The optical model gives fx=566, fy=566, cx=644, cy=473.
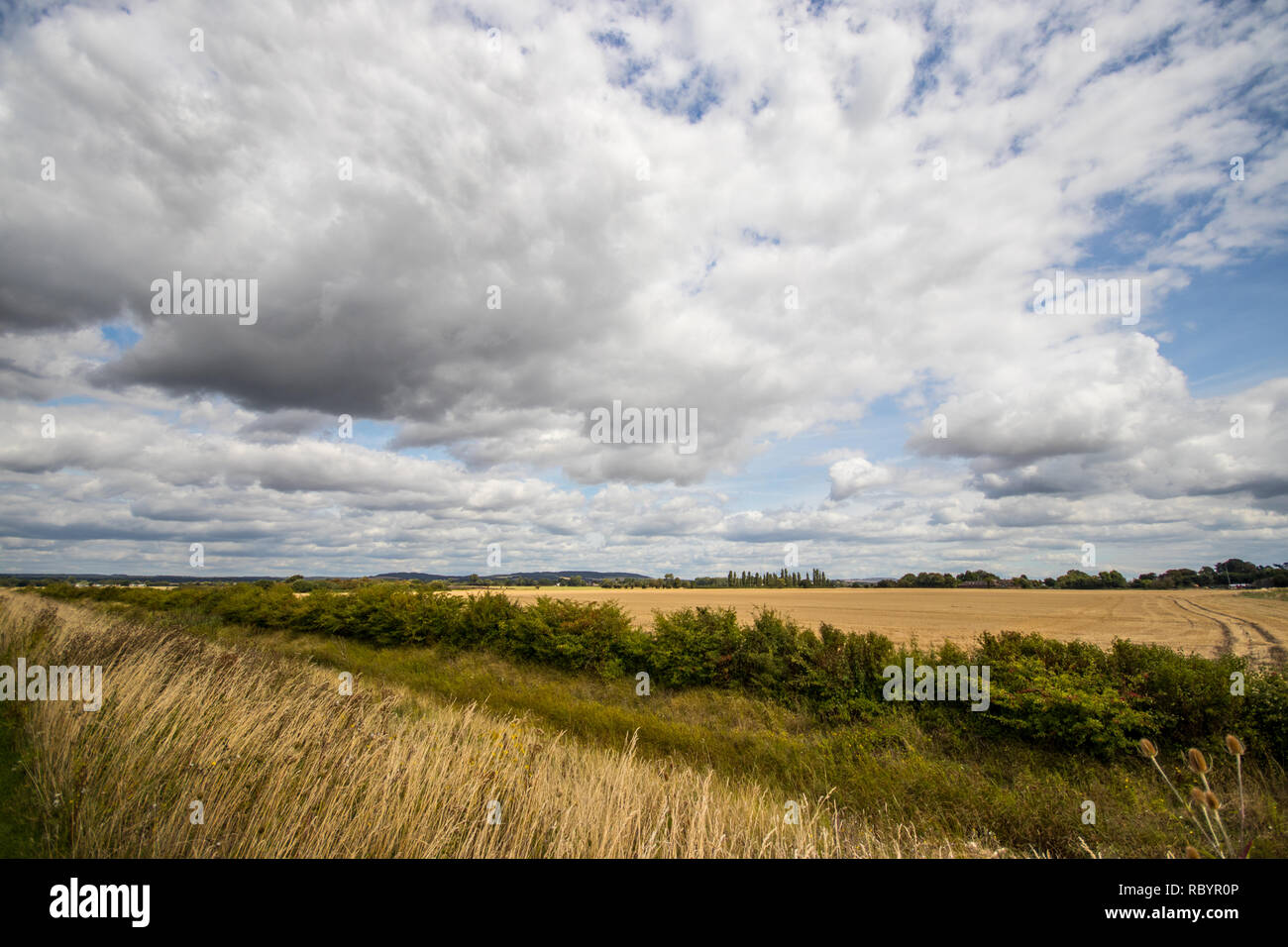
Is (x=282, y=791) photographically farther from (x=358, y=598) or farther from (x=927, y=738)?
(x=358, y=598)

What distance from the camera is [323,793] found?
4770 mm

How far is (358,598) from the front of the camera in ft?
99.5

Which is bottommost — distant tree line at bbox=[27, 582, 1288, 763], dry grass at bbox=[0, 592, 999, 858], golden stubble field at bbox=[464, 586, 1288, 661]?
golden stubble field at bbox=[464, 586, 1288, 661]

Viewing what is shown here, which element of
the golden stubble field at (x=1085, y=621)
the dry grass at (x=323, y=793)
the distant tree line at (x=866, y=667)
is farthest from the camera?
the golden stubble field at (x=1085, y=621)

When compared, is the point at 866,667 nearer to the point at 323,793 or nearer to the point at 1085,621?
the point at 323,793

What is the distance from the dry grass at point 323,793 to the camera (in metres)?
4.35

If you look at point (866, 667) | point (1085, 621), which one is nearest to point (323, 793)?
point (866, 667)

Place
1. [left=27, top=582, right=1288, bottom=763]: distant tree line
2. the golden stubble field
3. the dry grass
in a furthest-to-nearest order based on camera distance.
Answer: the golden stubble field, [left=27, top=582, right=1288, bottom=763]: distant tree line, the dry grass

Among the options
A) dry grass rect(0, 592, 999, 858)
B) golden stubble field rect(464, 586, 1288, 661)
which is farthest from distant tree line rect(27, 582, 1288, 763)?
dry grass rect(0, 592, 999, 858)

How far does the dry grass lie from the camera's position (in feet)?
14.3

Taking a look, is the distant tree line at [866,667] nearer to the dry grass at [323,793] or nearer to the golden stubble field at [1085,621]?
the golden stubble field at [1085,621]

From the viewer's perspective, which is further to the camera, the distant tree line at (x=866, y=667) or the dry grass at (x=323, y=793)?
the distant tree line at (x=866, y=667)

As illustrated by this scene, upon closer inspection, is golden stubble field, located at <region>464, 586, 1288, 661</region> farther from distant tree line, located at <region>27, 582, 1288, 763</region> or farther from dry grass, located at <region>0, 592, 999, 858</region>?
dry grass, located at <region>0, 592, 999, 858</region>

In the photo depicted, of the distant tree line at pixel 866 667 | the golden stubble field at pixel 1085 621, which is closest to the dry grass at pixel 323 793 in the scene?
the distant tree line at pixel 866 667
